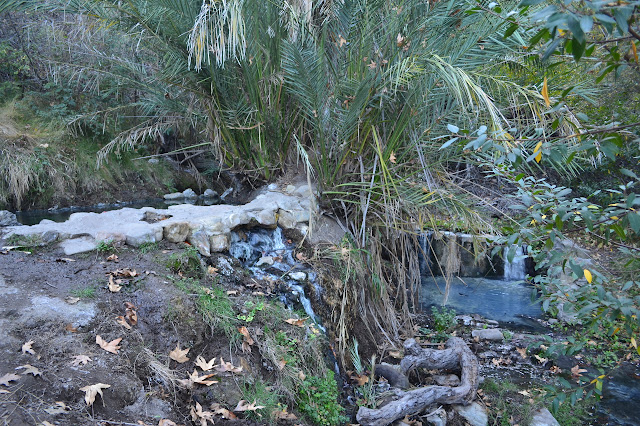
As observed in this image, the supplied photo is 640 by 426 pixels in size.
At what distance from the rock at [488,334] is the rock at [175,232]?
12.1 feet

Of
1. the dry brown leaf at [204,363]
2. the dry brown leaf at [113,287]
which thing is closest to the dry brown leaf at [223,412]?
the dry brown leaf at [204,363]

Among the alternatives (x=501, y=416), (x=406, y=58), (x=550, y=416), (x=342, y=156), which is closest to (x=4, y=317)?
(x=342, y=156)

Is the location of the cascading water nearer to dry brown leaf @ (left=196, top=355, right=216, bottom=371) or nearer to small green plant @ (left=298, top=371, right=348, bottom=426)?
small green plant @ (left=298, top=371, right=348, bottom=426)

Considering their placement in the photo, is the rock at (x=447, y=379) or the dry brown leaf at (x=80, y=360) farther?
the rock at (x=447, y=379)

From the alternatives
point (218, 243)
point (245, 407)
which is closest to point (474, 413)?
point (245, 407)

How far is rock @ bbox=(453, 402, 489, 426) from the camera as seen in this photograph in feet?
12.4

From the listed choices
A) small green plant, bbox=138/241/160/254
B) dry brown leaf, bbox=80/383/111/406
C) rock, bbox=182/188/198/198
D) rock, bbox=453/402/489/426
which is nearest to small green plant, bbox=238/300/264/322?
small green plant, bbox=138/241/160/254

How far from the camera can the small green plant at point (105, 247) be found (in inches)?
146

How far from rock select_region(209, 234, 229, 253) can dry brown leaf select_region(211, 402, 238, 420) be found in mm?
1802

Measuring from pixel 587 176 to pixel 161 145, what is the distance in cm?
888

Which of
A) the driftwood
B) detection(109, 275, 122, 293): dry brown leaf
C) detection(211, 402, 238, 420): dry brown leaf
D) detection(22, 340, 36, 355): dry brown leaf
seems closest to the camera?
detection(22, 340, 36, 355): dry brown leaf

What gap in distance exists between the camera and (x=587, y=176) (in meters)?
9.19

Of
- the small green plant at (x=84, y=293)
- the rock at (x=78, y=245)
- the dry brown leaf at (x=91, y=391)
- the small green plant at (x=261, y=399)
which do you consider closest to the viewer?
the dry brown leaf at (x=91, y=391)

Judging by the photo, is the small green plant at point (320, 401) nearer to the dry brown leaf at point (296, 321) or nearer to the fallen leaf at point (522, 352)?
the dry brown leaf at point (296, 321)
